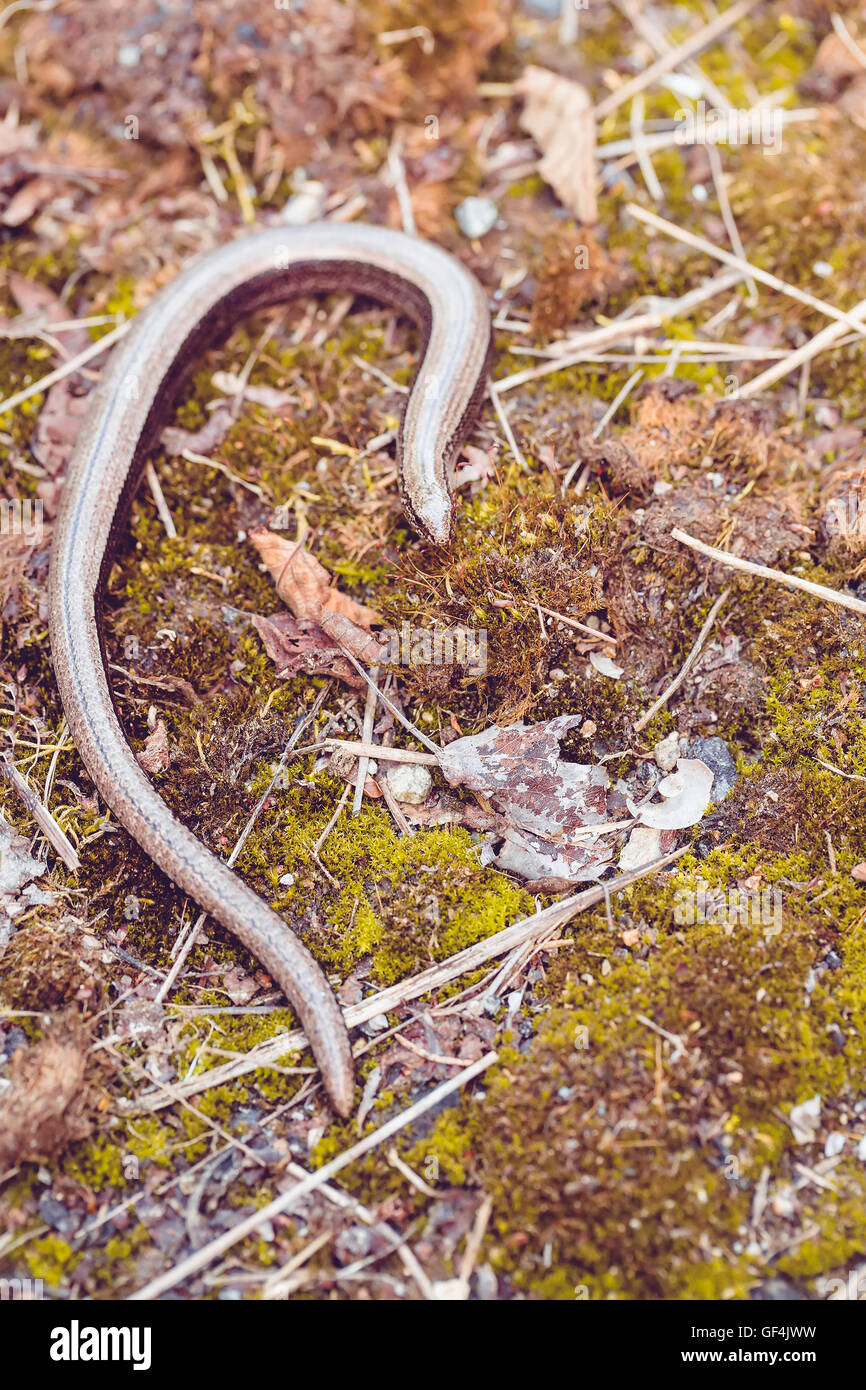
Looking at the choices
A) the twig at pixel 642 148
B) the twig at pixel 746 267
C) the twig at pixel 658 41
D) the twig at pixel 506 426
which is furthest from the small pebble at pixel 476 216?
the twig at pixel 658 41

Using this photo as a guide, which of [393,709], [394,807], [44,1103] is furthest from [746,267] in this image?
[44,1103]

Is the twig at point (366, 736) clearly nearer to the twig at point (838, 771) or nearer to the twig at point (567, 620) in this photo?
the twig at point (567, 620)

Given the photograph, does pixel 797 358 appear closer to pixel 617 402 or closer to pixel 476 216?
pixel 617 402

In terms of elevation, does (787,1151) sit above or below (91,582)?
below

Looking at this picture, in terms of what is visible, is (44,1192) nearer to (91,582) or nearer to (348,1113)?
(348,1113)
